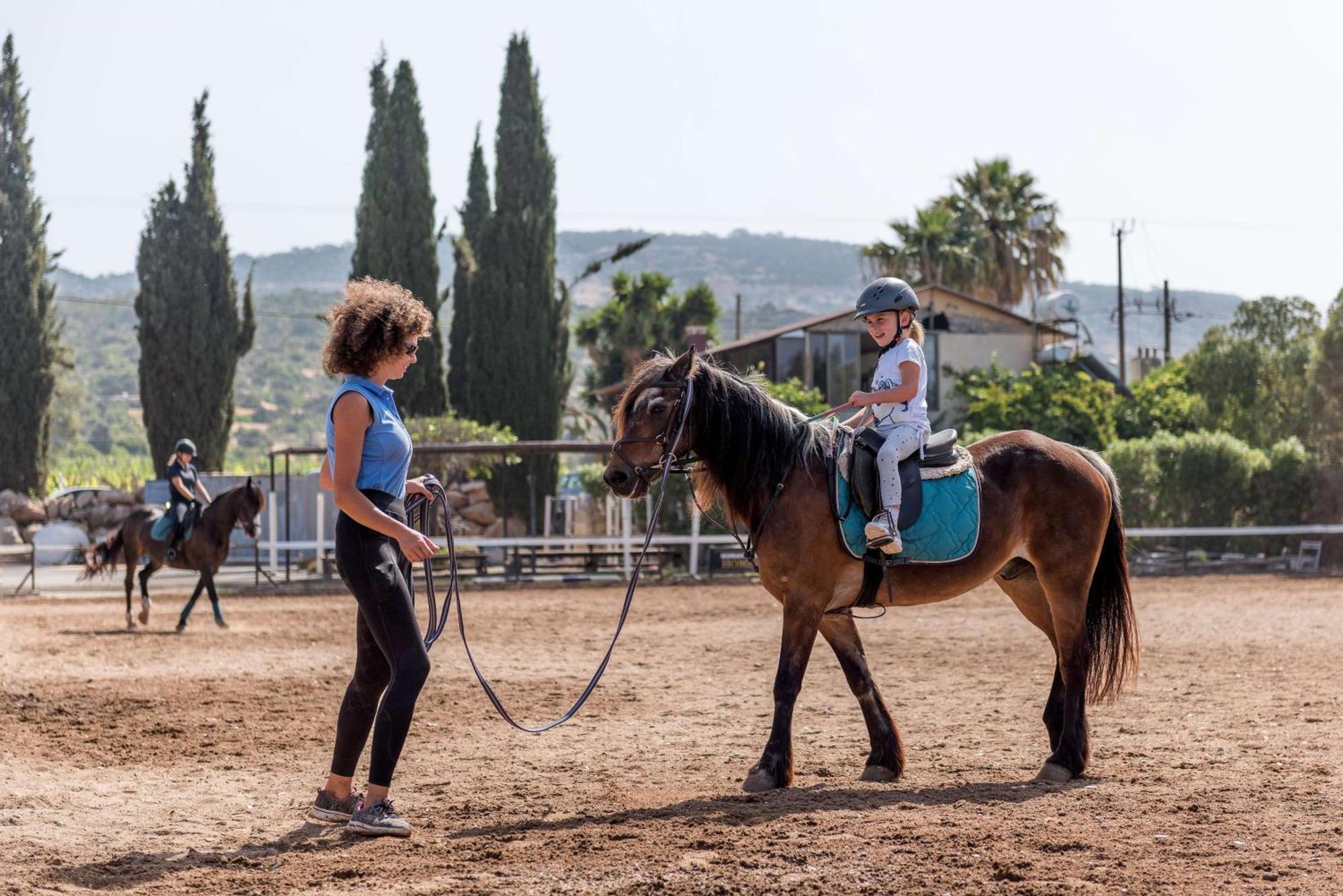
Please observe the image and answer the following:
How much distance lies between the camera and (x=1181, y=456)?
83.1 ft

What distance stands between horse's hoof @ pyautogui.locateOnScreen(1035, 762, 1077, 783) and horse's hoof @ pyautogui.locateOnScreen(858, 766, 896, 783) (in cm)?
69

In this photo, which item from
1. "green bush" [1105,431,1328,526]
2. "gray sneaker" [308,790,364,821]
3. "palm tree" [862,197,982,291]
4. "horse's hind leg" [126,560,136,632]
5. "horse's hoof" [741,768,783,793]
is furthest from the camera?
"palm tree" [862,197,982,291]

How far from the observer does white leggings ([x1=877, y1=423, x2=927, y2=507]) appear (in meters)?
6.50

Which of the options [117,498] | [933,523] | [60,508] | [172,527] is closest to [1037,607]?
[933,523]

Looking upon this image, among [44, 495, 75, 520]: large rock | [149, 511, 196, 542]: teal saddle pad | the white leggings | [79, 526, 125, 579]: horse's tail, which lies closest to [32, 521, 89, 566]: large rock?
[44, 495, 75, 520]: large rock

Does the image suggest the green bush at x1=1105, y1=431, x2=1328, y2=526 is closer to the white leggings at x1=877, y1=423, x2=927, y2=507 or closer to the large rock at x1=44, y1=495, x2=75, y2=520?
the white leggings at x1=877, y1=423, x2=927, y2=507

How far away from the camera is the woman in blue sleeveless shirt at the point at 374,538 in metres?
5.17

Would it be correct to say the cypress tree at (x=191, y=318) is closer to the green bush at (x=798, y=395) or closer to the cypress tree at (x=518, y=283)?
the cypress tree at (x=518, y=283)

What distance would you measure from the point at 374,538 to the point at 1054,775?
11.1 ft

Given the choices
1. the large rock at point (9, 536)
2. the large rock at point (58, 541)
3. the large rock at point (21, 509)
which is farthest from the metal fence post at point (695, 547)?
the large rock at point (21, 509)

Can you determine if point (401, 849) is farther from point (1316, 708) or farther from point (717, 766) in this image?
point (1316, 708)

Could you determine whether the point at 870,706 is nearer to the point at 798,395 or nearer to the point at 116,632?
the point at 116,632

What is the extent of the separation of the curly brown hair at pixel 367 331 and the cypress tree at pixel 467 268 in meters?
35.8

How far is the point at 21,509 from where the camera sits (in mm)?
38250
